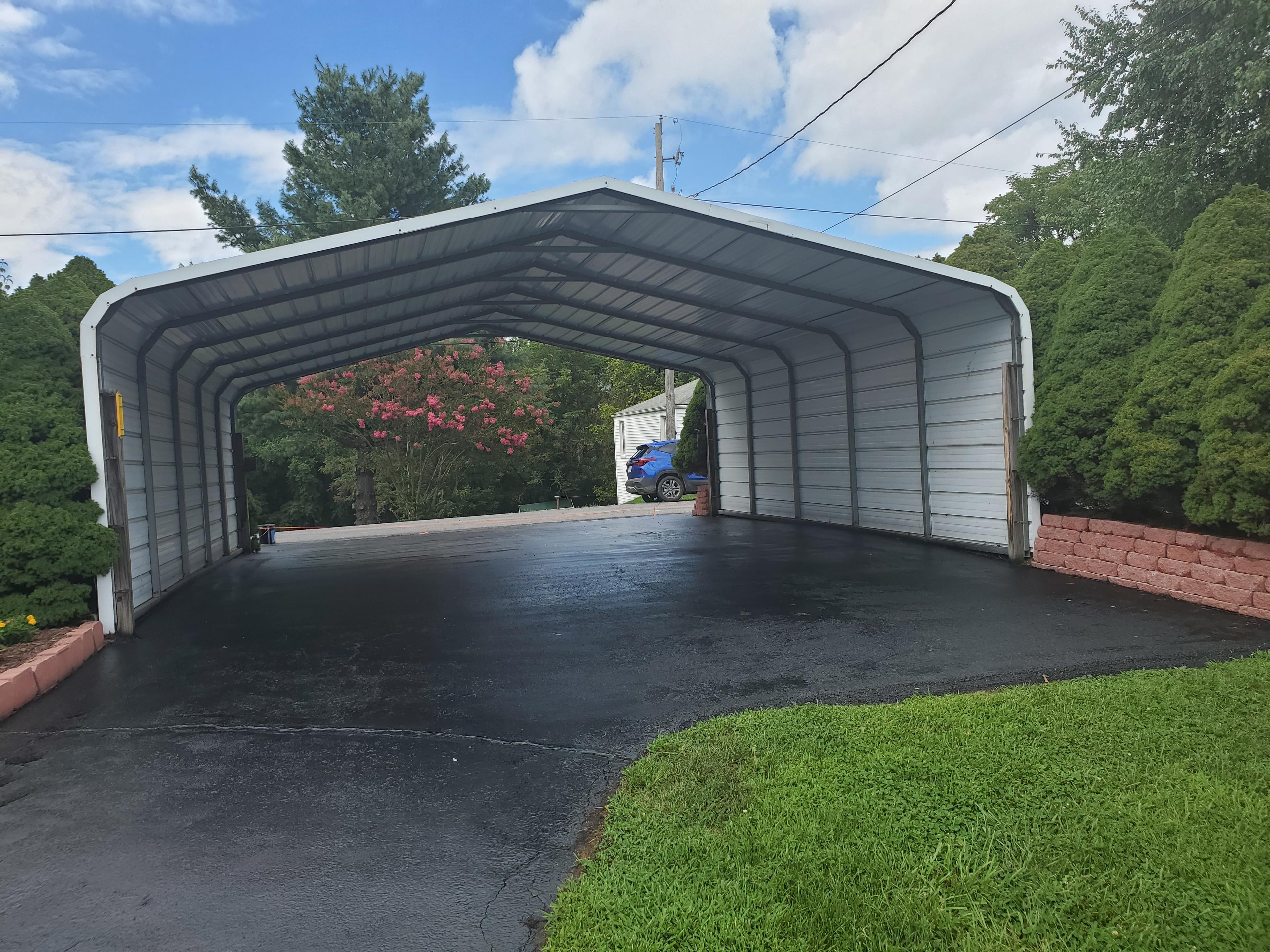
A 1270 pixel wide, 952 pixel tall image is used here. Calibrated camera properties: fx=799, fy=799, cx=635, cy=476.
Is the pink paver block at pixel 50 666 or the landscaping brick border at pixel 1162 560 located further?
the landscaping brick border at pixel 1162 560

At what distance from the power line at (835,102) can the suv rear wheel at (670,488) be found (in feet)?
27.1

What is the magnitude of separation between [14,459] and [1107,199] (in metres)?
20.0

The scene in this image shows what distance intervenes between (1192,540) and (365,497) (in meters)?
22.5

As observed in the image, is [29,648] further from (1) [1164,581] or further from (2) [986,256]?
(2) [986,256]

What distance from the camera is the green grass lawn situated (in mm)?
2432

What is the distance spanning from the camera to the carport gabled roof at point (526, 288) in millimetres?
7711

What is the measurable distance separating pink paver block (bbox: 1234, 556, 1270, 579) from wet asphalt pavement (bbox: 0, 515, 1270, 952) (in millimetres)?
415

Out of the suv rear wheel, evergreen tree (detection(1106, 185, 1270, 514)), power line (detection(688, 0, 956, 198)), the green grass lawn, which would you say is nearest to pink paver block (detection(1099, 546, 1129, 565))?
evergreen tree (detection(1106, 185, 1270, 514))

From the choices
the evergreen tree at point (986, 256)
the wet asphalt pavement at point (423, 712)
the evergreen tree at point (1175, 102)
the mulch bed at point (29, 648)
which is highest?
the evergreen tree at point (1175, 102)

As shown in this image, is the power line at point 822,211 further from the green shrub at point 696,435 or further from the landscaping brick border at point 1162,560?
the landscaping brick border at point 1162,560

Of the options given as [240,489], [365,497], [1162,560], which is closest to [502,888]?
[1162,560]

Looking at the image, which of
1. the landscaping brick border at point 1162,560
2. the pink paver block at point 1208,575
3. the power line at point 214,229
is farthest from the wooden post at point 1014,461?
the power line at point 214,229

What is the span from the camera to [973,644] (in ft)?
18.8

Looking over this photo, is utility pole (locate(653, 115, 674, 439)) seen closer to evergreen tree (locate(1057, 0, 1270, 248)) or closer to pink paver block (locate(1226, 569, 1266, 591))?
evergreen tree (locate(1057, 0, 1270, 248))
